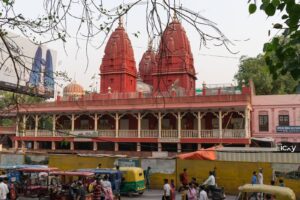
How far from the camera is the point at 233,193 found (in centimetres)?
1822

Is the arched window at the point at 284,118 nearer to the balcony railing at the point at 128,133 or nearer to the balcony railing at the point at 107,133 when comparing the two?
the balcony railing at the point at 128,133

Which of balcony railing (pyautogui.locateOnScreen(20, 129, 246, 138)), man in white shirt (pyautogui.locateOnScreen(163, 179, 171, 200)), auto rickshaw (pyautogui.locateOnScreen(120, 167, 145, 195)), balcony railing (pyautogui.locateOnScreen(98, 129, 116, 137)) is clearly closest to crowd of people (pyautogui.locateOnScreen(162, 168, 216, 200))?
man in white shirt (pyautogui.locateOnScreen(163, 179, 171, 200))

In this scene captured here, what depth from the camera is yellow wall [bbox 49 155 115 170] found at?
21.4 metres

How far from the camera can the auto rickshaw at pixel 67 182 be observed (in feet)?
47.1

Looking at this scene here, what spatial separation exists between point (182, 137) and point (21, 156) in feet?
38.3

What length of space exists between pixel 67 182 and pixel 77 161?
21.4ft

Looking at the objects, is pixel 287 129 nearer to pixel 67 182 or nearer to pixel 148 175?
pixel 148 175

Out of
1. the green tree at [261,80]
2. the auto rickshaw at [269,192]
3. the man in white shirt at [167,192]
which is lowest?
the man in white shirt at [167,192]

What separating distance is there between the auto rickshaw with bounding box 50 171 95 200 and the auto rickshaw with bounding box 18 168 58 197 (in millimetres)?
461

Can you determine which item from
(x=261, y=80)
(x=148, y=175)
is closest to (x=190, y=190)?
(x=148, y=175)

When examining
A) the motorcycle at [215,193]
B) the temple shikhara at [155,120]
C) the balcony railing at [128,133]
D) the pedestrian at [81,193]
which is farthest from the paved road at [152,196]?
the balcony railing at [128,133]

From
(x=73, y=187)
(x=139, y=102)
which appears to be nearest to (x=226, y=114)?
(x=139, y=102)

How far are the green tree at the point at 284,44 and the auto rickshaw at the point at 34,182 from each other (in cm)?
1379

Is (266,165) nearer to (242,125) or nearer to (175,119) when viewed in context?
(242,125)
